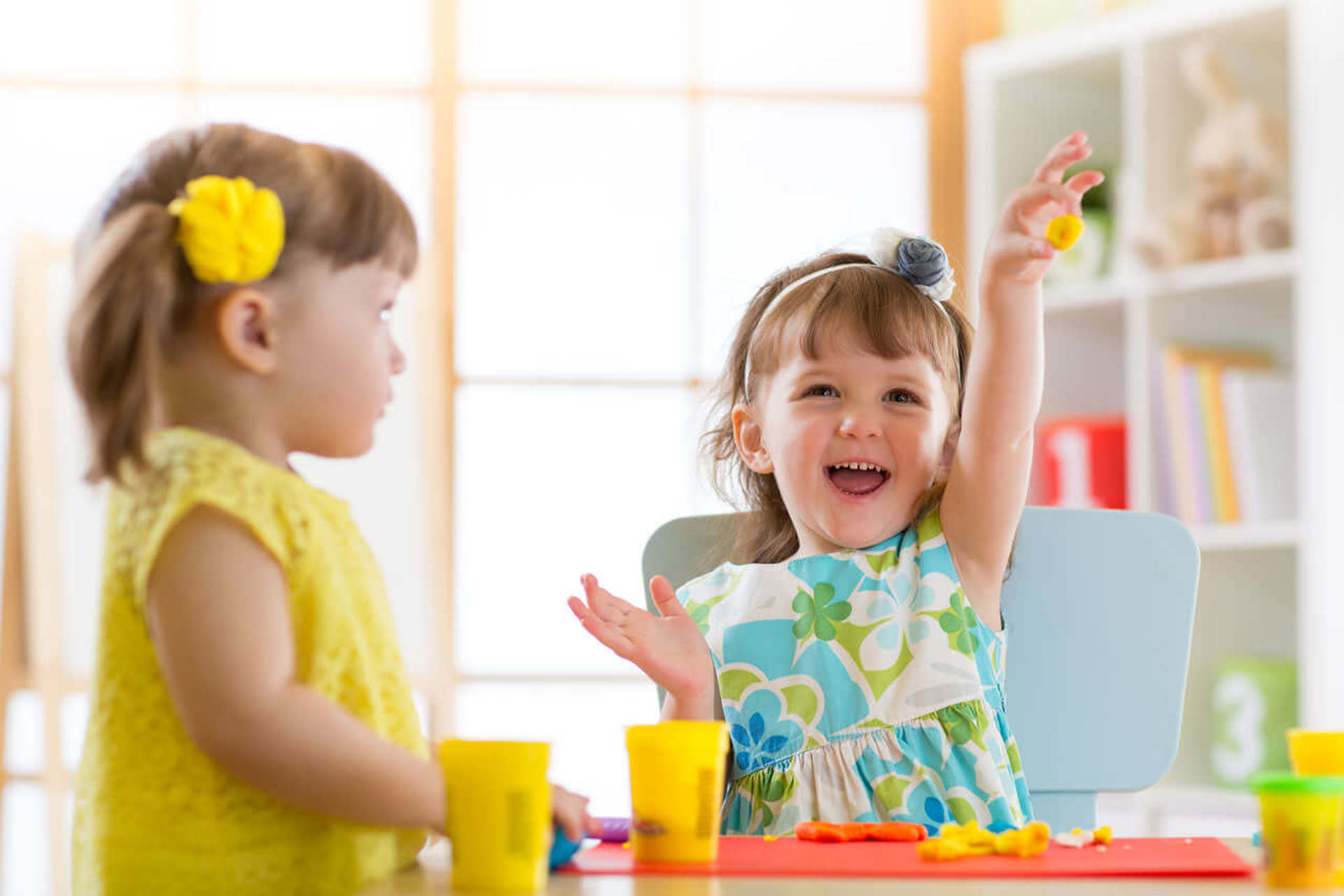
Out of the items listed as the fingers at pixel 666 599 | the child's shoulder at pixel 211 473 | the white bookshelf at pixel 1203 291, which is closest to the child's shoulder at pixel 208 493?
the child's shoulder at pixel 211 473

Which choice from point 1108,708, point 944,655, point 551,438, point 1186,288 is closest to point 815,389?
point 944,655

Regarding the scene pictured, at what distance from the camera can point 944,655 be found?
4.44ft

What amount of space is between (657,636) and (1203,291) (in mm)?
1863

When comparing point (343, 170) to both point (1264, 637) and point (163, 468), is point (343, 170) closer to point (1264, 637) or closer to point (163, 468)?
point (163, 468)

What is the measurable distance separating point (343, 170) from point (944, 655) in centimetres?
71

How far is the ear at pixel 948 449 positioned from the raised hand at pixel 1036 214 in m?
0.29

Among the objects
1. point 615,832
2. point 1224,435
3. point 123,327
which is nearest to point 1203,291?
point 1224,435

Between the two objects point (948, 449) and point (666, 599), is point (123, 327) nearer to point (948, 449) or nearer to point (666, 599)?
point (666, 599)

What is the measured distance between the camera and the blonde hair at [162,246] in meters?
0.90

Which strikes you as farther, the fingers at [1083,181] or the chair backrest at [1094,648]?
the chair backrest at [1094,648]

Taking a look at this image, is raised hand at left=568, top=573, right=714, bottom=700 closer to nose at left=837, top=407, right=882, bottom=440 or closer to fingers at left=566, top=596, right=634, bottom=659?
fingers at left=566, top=596, right=634, bottom=659

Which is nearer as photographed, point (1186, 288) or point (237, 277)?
point (237, 277)

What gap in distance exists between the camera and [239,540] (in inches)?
33.8

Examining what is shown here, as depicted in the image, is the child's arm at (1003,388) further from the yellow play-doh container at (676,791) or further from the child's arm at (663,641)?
the yellow play-doh container at (676,791)
